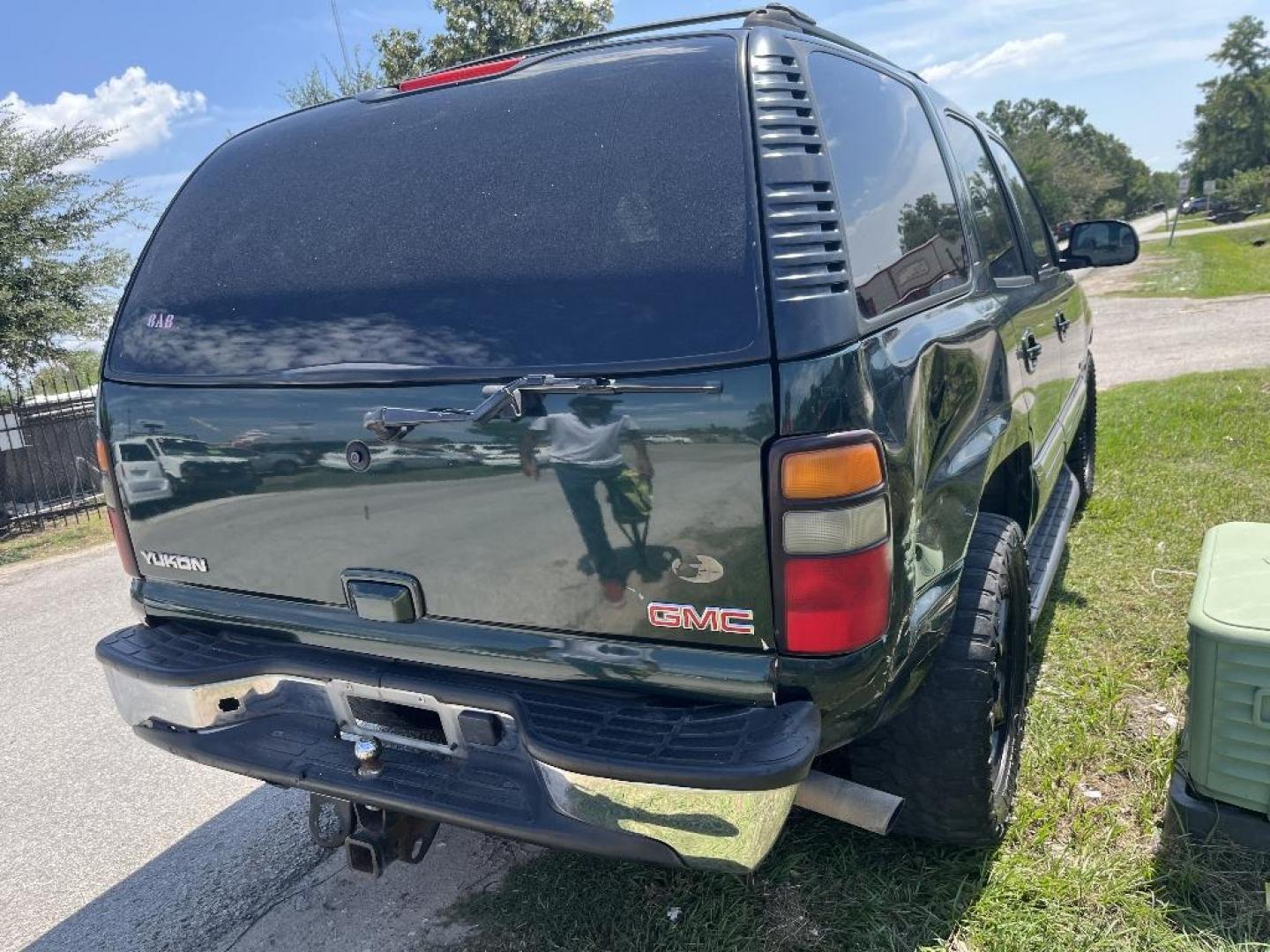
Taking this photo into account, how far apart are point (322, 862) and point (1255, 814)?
2.65 meters

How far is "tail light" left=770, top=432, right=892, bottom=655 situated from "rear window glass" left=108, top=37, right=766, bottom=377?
244mm

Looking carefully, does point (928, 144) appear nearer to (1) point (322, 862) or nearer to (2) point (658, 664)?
(2) point (658, 664)

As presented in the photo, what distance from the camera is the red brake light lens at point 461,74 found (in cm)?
248

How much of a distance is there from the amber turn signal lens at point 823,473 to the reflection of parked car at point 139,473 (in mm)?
1621

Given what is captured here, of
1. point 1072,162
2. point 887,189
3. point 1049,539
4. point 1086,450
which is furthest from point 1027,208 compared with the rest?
point 1072,162

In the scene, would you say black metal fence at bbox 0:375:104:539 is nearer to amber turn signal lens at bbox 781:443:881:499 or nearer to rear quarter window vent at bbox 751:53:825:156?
rear quarter window vent at bbox 751:53:825:156

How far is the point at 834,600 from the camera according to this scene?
1827 mm

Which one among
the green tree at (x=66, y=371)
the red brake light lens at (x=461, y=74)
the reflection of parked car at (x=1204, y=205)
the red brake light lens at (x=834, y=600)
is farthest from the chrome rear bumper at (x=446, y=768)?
the reflection of parked car at (x=1204, y=205)

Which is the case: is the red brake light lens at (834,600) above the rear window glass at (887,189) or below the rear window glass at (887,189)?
below

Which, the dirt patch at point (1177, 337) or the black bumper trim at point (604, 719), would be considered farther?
the dirt patch at point (1177, 337)

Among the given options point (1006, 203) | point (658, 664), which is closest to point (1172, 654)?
point (1006, 203)

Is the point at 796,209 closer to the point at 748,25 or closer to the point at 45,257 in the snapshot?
the point at 748,25

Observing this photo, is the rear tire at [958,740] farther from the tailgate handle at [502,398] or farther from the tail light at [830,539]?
the tailgate handle at [502,398]

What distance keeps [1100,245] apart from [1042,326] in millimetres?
1332
